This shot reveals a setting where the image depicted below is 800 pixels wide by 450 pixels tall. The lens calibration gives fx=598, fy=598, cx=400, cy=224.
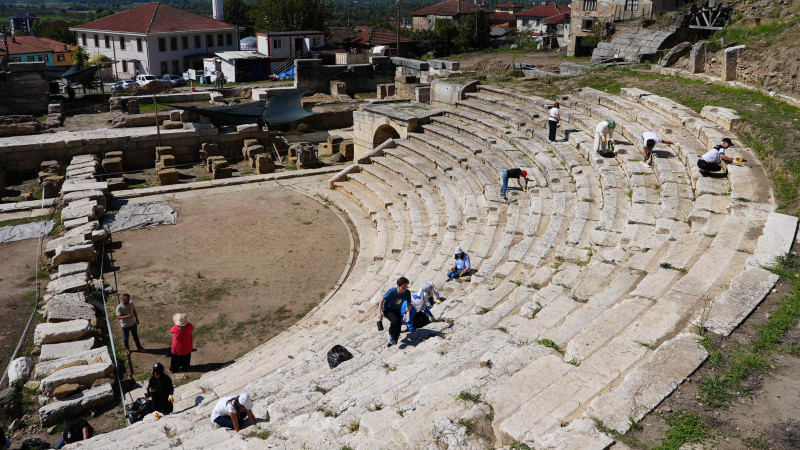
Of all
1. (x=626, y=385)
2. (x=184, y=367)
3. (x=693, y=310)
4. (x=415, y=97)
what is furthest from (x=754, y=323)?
(x=415, y=97)

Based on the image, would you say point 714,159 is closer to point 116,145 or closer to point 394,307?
point 394,307

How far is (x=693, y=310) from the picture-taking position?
6645mm

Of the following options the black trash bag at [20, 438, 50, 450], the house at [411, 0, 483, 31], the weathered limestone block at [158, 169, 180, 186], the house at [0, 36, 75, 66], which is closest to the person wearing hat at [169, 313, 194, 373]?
the black trash bag at [20, 438, 50, 450]

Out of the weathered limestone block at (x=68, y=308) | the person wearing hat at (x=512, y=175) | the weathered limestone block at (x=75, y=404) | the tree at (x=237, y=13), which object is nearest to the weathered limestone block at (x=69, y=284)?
the weathered limestone block at (x=68, y=308)

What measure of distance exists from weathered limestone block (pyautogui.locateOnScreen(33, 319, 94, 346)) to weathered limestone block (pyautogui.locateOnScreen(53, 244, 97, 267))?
295 cm

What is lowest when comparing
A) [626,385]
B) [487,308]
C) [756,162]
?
[487,308]

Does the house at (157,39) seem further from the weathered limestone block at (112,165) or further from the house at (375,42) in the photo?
the weathered limestone block at (112,165)

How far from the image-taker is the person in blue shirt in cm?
823

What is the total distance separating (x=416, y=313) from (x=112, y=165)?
15.3 m

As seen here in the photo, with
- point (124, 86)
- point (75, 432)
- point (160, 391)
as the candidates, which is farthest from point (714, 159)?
point (124, 86)

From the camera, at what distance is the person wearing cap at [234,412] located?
21.3 feet

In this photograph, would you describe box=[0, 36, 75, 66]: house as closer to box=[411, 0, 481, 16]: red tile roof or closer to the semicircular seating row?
box=[411, 0, 481, 16]: red tile roof

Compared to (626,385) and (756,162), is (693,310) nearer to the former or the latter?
(626,385)

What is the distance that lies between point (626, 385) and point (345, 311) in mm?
6304
